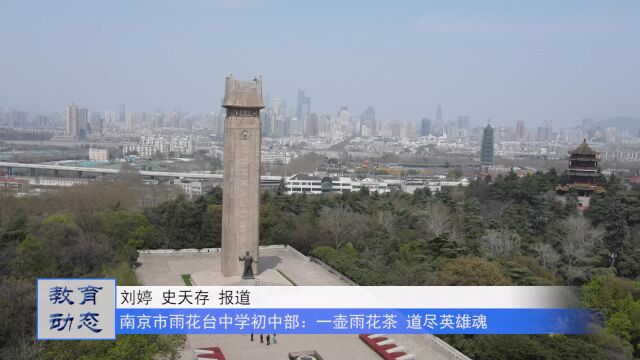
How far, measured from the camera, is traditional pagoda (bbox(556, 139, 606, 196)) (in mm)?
27781

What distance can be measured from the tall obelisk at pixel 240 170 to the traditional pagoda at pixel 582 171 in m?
18.3

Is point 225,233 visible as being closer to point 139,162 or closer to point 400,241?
point 400,241

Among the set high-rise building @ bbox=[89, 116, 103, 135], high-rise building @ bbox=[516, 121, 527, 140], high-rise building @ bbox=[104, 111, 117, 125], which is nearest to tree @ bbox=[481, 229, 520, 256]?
high-rise building @ bbox=[89, 116, 103, 135]

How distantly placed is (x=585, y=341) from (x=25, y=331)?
33.1 feet

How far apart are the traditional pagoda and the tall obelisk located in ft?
60.1

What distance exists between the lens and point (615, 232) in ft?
66.6

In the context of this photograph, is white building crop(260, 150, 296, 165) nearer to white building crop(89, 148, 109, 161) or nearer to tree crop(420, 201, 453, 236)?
white building crop(89, 148, 109, 161)

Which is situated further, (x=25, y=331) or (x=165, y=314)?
(x=25, y=331)

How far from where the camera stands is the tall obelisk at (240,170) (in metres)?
14.7

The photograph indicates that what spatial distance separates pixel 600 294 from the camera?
45.0 ft

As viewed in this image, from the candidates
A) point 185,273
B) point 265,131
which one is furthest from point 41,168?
point 265,131

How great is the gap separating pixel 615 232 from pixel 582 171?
826cm
